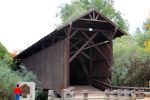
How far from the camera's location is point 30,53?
30.5 meters

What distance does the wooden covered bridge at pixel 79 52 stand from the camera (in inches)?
790

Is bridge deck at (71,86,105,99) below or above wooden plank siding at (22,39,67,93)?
below

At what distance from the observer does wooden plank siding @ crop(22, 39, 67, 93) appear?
2038 centimetres

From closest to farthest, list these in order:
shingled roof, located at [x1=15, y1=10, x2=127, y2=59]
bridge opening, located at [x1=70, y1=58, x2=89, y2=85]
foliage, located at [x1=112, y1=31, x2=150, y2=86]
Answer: shingled roof, located at [x1=15, y1=10, x2=127, y2=59]
bridge opening, located at [x1=70, y1=58, x2=89, y2=85]
foliage, located at [x1=112, y1=31, x2=150, y2=86]

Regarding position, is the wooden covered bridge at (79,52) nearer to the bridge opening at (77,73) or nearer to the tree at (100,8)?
the bridge opening at (77,73)

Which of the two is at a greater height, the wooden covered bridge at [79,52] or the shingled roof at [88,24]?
the shingled roof at [88,24]

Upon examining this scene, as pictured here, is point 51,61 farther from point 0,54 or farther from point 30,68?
point 30,68

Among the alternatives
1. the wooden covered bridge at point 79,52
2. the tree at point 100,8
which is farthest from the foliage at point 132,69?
the tree at point 100,8

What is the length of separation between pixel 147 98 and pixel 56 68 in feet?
18.8

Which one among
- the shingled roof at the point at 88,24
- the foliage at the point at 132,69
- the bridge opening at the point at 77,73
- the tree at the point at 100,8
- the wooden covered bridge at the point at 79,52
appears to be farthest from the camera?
the tree at the point at 100,8

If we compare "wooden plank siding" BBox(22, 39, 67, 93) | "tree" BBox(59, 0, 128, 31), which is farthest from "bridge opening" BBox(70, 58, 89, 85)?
"tree" BBox(59, 0, 128, 31)

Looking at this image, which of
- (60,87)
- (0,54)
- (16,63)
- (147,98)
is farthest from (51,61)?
(16,63)

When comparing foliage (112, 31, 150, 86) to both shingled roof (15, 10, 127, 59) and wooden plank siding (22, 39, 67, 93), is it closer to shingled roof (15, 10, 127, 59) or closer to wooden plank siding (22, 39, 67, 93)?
shingled roof (15, 10, 127, 59)

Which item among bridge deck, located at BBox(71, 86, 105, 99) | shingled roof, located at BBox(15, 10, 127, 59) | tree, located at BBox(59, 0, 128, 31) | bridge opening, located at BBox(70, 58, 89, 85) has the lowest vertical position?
bridge deck, located at BBox(71, 86, 105, 99)
